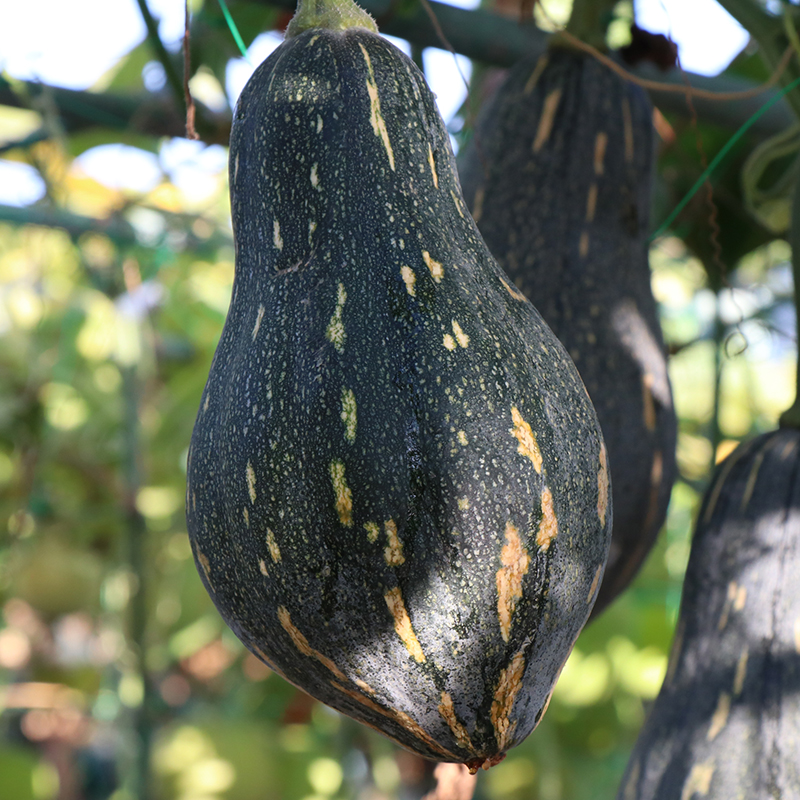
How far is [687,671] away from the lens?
0.72 meters

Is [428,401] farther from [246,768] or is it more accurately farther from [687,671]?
[246,768]

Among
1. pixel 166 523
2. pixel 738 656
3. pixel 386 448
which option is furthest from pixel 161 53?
pixel 166 523

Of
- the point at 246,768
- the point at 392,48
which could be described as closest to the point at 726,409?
the point at 246,768

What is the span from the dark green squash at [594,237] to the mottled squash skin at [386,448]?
223 mm

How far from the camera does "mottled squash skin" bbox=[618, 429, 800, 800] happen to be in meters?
0.67

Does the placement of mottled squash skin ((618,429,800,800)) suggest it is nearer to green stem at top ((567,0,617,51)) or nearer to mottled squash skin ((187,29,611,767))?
mottled squash skin ((187,29,611,767))

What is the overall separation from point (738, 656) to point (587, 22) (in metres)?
0.55

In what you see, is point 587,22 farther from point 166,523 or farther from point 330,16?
point 166,523

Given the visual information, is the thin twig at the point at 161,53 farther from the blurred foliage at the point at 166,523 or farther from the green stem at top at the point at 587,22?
the green stem at top at the point at 587,22

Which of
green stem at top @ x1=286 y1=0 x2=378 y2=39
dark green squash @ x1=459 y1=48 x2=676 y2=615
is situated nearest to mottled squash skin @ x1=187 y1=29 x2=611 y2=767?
green stem at top @ x1=286 y1=0 x2=378 y2=39

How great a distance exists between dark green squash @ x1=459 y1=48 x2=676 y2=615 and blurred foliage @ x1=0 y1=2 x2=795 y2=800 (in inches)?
14.8

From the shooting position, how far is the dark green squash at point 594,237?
71 centimetres

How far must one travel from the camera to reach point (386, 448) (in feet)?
1.40

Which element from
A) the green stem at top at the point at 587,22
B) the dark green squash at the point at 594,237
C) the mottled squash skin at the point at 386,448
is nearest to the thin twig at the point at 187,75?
the mottled squash skin at the point at 386,448
